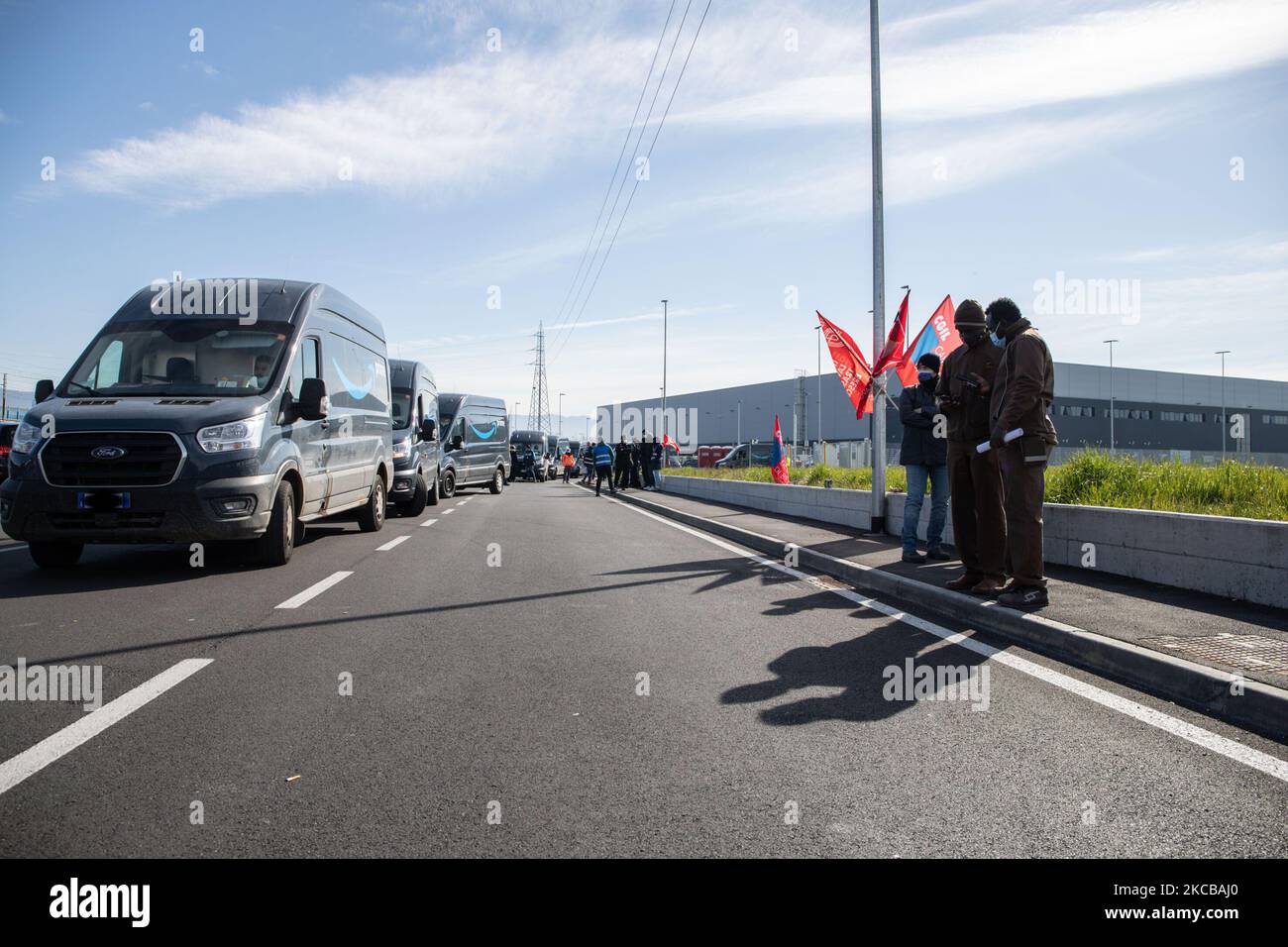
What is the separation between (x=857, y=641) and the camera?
600 centimetres

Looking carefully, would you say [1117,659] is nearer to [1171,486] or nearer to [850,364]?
[1171,486]

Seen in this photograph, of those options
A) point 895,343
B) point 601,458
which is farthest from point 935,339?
point 601,458

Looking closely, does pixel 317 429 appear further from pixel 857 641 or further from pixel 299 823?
pixel 299 823

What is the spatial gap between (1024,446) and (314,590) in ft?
18.6

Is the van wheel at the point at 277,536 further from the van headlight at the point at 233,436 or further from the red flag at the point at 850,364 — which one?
the red flag at the point at 850,364

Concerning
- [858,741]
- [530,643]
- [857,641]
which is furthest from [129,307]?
[858,741]

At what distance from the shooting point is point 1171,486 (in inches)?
383

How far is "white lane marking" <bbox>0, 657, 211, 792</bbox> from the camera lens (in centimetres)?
344

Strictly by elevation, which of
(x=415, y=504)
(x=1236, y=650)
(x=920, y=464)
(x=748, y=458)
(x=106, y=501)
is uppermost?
(x=920, y=464)

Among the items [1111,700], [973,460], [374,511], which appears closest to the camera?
[1111,700]

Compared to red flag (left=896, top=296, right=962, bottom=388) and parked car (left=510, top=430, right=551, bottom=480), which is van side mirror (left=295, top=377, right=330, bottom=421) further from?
parked car (left=510, top=430, right=551, bottom=480)

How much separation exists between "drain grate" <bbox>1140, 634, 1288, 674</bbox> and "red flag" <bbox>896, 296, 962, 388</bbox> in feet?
26.4

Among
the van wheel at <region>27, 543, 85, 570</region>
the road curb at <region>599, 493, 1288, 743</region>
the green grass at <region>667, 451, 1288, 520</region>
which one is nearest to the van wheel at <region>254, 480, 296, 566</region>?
the van wheel at <region>27, 543, 85, 570</region>
